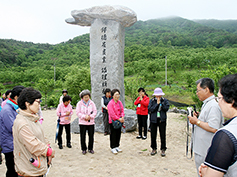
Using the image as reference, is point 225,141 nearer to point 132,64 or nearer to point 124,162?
point 124,162

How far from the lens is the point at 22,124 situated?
1647mm

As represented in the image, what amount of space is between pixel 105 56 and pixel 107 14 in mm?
1397

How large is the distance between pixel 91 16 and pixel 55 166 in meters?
4.83

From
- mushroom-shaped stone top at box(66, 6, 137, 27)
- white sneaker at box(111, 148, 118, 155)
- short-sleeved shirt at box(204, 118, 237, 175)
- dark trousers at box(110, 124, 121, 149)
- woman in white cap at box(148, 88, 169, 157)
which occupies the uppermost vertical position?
mushroom-shaped stone top at box(66, 6, 137, 27)

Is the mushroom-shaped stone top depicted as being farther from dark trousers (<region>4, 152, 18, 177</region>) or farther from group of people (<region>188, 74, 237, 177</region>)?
group of people (<region>188, 74, 237, 177</region>)

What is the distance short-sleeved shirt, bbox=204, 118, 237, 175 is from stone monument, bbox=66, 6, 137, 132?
497 cm

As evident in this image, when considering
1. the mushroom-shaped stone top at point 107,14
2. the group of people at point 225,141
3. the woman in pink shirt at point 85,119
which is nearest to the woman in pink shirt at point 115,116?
the woman in pink shirt at point 85,119

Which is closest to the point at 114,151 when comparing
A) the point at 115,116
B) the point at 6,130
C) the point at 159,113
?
the point at 115,116

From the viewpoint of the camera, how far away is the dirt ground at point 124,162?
3.02 meters

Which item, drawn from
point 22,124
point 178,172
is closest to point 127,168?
point 178,172

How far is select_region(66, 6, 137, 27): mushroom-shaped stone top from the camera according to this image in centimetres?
570

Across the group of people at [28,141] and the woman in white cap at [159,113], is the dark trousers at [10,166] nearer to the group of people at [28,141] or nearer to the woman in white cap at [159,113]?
the group of people at [28,141]

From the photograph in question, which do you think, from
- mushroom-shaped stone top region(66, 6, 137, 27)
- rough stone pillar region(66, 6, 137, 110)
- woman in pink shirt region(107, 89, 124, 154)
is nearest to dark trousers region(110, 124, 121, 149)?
woman in pink shirt region(107, 89, 124, 154)

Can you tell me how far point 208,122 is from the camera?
1955 mm
